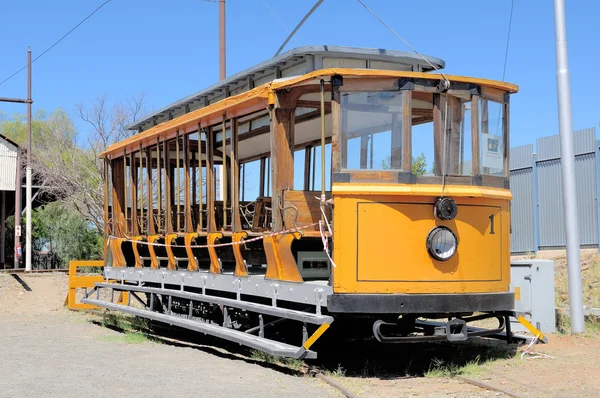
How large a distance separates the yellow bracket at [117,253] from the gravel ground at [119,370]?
1307 millimetres

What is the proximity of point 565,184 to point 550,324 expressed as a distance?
181 centimetres

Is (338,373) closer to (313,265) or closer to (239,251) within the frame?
(313,265)

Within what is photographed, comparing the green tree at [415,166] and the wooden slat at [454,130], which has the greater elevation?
the wooden slat at [454,130]

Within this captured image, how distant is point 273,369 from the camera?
850 cm

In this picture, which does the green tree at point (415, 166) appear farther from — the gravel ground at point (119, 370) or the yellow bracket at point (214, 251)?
the yellow bracket at point (214, 251)

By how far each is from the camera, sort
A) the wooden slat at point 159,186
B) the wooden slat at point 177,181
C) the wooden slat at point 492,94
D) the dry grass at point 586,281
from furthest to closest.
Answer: the dry grass at point 586,281 < the wooden slat at point 159,186 < the wooden slat at point 177,181 < the wooden slat at point 492,94

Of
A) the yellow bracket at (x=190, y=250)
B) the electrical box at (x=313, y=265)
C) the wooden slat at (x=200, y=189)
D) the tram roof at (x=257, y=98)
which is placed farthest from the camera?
the yellow bracket at (x=190, y=250)

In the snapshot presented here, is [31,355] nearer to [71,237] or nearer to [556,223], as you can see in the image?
[556,223]

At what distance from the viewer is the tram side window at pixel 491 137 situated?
8367 millimetres

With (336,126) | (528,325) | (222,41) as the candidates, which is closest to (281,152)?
(336,126)

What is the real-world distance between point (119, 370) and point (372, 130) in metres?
3.48

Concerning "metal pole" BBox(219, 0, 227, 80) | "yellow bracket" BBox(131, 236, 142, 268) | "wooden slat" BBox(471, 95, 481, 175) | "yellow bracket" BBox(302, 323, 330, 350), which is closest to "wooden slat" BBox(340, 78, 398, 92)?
"wooden slat" BBox(471, 95, 481, 175)

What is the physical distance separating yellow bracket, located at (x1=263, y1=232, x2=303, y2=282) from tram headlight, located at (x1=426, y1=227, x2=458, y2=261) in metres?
1.35

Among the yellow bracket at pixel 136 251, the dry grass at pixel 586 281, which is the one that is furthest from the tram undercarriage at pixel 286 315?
the dry grass at pixel 586 281
